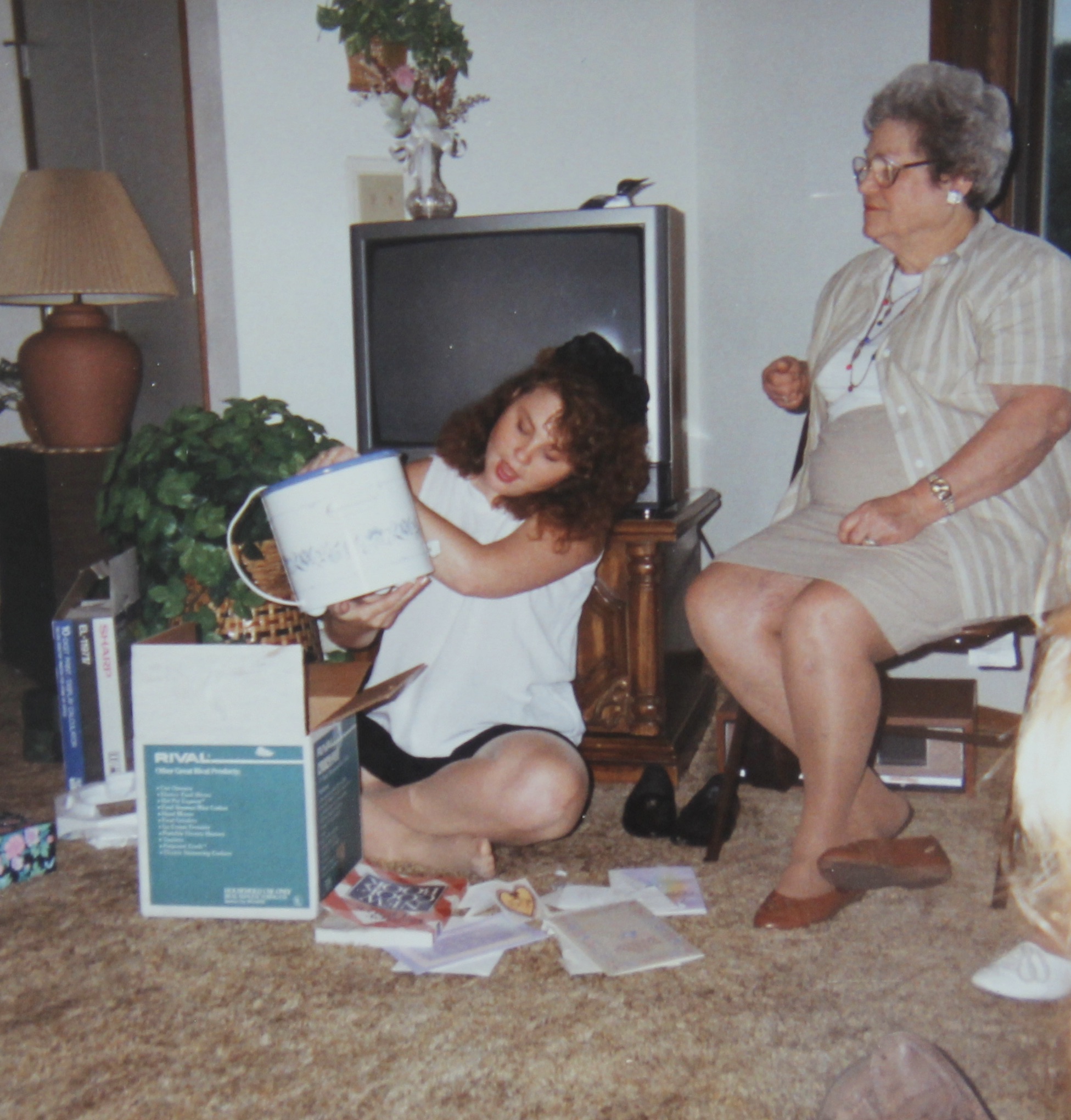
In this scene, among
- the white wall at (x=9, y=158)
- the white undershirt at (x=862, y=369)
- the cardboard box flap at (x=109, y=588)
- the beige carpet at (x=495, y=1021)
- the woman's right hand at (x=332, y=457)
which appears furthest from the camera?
the white wall at (x=9, y=158)

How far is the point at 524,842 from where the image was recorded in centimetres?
161

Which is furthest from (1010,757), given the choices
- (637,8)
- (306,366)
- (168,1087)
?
(637,8)

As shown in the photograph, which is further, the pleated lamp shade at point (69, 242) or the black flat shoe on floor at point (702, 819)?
the pleated lamp shade at point (69, 242)

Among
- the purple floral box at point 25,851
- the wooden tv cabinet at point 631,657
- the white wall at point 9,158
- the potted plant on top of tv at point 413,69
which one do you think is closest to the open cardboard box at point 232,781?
the purple floral box at point 25,851

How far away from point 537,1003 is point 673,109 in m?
2.13

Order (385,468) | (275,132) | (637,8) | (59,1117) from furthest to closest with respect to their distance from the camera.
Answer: (637,8)
(275,132)
(385,468)
(59,1117)

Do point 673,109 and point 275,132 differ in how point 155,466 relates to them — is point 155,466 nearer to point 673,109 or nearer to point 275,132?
point 275,132

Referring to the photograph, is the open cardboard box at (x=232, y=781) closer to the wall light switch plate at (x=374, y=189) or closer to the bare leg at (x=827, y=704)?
the bare leg at (x=827, y=704)

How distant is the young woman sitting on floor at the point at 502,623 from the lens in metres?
1.53

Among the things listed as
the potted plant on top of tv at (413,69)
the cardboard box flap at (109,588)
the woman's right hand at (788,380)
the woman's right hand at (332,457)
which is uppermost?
the potted plant on top of tv at (413,69)

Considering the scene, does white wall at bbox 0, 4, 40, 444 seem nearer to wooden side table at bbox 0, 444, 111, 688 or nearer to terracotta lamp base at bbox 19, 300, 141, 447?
wooden side table at bbox 0, 444, 111, 688

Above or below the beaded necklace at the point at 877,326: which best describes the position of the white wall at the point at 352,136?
above

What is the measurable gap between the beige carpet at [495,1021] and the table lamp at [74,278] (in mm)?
1329

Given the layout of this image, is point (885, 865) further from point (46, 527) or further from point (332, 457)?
point (46, 527)
